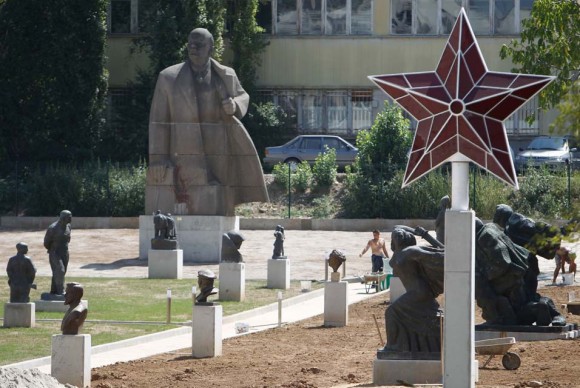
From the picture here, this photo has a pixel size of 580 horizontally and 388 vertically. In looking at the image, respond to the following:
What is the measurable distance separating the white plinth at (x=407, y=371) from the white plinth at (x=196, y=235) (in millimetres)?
19447

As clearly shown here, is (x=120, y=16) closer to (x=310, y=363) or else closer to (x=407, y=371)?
(x=310, y=363)

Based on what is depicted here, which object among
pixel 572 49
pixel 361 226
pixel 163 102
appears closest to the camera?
pixel 572 49

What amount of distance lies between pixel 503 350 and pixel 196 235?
19.0 metres

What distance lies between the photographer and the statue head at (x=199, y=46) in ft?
120

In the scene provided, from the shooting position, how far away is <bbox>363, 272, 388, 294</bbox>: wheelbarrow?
30141 millimetres

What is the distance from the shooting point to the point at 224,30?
5525cm

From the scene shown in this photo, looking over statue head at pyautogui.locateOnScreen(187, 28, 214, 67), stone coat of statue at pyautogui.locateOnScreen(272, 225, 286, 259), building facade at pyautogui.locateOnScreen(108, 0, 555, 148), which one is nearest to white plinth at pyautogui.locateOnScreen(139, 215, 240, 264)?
statue head at pyautogui.locateOnScreen(187, 28, 214, 67)

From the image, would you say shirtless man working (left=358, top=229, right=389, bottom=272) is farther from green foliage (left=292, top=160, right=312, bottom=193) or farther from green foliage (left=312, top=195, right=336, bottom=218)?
green foliage (left=292, top=160, right=312, bottom=193)

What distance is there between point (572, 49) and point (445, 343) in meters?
15.1

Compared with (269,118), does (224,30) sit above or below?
above

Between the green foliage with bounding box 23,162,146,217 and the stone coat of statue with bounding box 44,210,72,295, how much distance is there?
18.4 metres

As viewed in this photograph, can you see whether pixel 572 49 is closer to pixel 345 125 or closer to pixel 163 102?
pixel 163 102

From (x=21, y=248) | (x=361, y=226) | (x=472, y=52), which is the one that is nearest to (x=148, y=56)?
(x=361, y=226)

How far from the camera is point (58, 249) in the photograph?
2566cm
